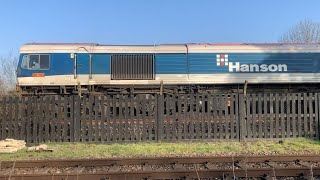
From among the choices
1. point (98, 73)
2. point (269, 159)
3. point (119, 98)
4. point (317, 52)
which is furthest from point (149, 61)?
point (269, 159)

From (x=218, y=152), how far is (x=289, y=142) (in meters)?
2.69

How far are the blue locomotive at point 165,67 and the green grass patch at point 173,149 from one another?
7904mm

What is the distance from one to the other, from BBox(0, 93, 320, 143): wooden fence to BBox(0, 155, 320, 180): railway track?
2.96 m

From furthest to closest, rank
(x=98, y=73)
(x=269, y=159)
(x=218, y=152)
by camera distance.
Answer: (x=98, y=73) < (x=218, y=152) < (x=269, y=159)

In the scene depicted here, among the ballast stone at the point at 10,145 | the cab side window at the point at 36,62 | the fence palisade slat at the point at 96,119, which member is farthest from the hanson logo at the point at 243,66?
the ballast stone at the point at 10,145

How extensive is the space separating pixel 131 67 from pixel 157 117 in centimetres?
796

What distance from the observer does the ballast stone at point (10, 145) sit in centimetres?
1048

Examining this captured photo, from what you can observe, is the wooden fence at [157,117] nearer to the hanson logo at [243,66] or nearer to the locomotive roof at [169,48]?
the hanson logo at [243,66]

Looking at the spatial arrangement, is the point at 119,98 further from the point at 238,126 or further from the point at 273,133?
the point at 273,133

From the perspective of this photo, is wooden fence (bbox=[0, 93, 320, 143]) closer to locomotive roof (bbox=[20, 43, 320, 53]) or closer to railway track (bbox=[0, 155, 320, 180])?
railway track (bbox=[0, 155, 320, 180])

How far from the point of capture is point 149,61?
19.4 metres

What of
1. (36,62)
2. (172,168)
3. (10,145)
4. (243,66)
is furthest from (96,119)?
(243,66)

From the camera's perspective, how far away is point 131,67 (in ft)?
63.4

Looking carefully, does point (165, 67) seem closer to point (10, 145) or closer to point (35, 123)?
point (35, 123)
